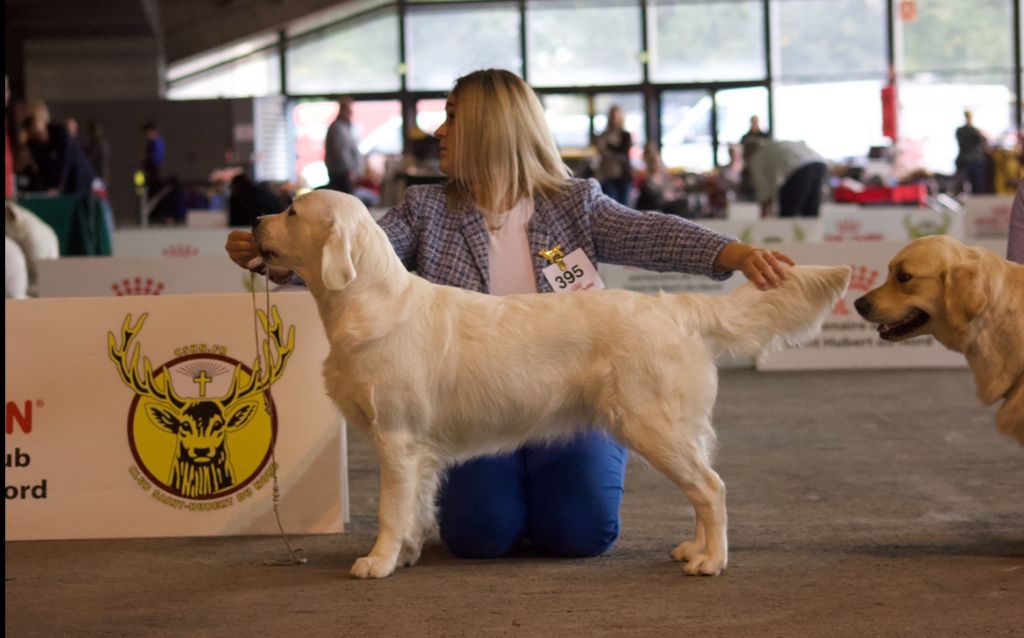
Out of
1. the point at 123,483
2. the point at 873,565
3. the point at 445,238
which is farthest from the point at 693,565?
the point at 123,483

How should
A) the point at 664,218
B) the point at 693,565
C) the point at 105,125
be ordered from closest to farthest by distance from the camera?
the point at 693,565, the point at 664,218, the point at 105,125

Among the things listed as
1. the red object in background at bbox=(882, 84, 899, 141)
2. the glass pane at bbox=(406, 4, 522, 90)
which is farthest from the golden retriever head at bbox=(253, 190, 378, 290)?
the glass pane at bbox=(406, 4, 522, 90)

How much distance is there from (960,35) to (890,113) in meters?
3.92

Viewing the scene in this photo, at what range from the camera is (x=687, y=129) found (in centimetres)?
2419

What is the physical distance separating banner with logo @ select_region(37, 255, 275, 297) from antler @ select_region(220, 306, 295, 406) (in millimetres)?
3567

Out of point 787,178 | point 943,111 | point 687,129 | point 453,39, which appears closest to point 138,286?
point 787,178

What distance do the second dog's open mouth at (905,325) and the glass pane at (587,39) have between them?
20.9 m

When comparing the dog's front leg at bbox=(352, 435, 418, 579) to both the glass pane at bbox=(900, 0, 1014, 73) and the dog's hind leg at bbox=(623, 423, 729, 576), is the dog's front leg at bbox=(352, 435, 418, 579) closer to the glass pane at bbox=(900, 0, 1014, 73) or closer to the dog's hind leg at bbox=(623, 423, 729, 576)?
the dog's hind leg at bbox=(623, 423, 729, 576)

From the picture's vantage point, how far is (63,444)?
13.2 ft

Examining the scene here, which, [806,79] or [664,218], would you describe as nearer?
[664,218]

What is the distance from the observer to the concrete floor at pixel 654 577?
290cm

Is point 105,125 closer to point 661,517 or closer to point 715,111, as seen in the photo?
point 715,111

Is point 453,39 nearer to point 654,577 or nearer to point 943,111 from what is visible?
point 943,111

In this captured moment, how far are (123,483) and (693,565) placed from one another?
1.80 meters
